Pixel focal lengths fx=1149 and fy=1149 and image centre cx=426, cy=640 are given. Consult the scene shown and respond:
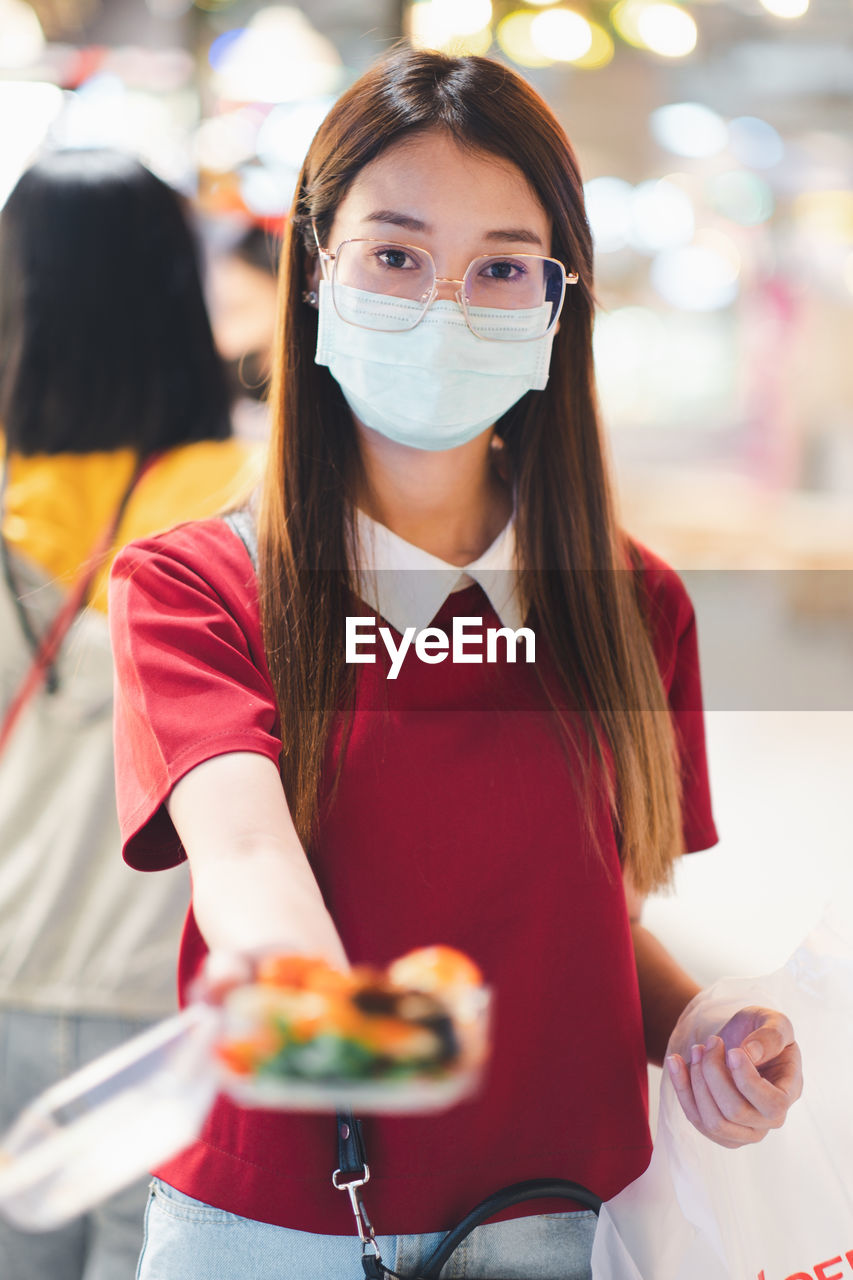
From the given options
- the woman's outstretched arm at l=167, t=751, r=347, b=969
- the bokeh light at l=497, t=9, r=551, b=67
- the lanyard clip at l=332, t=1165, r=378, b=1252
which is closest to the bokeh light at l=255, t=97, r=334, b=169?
the bokeh light at l=497, t=9, r=551, b=67

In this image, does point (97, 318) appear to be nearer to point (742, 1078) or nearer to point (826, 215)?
point (742, 1078)

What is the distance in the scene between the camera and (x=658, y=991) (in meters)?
1.08

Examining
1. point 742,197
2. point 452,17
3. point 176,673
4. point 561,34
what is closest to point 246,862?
point 176,673

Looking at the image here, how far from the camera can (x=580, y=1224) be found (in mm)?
941

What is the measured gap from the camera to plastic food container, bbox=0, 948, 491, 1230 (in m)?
0.51

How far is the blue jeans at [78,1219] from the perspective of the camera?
149cm

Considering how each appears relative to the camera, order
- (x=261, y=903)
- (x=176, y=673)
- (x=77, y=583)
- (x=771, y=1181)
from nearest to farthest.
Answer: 1. (x=261, y=903)
2. (x=176, y=673)
3. (x=771, y=1181)
4. (x=77, y=583)

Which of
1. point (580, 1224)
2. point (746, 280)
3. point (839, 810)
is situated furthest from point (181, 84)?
point (580, 1224)

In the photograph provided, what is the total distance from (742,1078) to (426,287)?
68 centimetres

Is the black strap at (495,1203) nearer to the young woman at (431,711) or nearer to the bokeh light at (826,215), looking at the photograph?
the young woman at (431,711)

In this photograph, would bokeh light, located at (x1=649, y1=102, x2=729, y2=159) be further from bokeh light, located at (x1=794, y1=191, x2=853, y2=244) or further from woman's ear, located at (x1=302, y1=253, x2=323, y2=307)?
woman's ear, located at (x1=302, y1=253, x2=323, y2=307)

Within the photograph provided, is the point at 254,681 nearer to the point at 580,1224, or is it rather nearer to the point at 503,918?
the point at 503,918

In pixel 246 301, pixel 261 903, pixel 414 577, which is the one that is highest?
pixel 246 301

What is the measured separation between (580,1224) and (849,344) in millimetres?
6556
